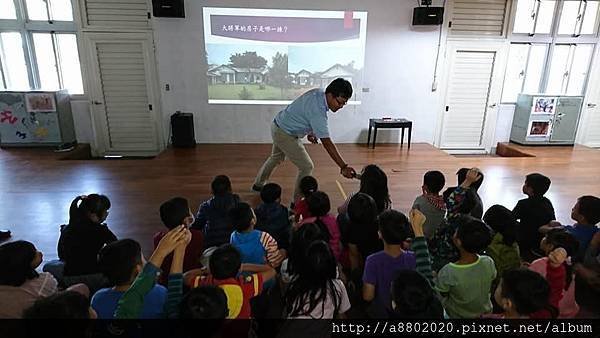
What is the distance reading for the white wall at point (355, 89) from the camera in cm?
607

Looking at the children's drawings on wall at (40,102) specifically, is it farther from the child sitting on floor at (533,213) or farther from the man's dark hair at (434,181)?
the child sitting on floor at (533,213)

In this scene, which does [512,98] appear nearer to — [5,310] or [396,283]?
[396,283]

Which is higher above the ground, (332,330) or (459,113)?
(459,113)

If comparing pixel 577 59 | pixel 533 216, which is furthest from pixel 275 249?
pixel 577 59

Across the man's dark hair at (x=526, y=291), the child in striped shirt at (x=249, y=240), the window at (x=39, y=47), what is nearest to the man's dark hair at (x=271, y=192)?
the child in striped shirt at (x=249, y=240)

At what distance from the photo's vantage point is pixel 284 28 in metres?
6.10

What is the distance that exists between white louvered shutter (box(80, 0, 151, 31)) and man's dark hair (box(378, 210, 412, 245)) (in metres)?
5.66

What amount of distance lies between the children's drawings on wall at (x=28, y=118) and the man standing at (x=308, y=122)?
436 centimetres

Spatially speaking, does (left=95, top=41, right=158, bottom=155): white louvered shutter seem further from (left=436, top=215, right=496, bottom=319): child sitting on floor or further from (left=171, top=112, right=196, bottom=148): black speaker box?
(left=436, top=215, right=496, bottom=319): child sitting on floor

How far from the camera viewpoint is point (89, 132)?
6.50 m

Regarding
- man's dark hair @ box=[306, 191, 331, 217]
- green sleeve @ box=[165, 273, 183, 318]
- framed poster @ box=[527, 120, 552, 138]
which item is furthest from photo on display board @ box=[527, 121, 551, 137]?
green sleeve @ box=[165, 273, 183, 318]

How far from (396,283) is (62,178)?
15.5 feet

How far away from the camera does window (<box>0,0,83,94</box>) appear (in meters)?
6.05

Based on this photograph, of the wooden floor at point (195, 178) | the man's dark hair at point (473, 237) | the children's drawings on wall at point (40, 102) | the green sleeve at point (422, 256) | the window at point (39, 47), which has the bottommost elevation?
the wooden floor at point (195, 178)
